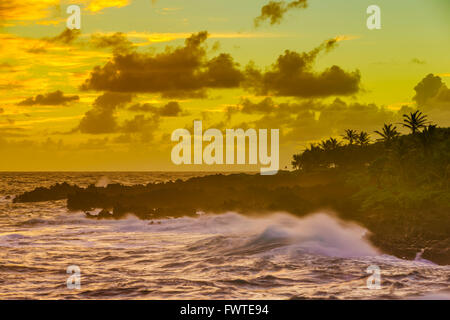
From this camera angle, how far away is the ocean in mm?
20075

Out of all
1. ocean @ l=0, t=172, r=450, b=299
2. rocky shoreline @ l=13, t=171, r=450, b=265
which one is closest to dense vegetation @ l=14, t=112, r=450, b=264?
rocky shoreline @ l=13, t=171, r=450, b=265

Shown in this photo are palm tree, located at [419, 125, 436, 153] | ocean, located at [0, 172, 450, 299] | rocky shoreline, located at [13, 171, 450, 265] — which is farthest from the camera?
palm tree, located at [419, 125, 436, 153]

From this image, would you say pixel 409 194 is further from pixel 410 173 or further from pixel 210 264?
pixel 210 264

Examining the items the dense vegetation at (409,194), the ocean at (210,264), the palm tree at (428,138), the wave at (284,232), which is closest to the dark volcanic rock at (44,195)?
the ocean at (210,264)

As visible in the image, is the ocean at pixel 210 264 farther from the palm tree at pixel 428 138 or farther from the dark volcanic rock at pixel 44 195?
the dark volcanic rock at pixel 44 195

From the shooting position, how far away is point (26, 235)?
1528 inches

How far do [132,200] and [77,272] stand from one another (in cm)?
4191

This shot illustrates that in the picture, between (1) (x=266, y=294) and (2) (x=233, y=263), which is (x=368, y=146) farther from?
(1) (x=266, y=294)

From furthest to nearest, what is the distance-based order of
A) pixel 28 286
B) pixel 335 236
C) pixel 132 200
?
pixel 132 200
pixel 335 236
pixel 28 286

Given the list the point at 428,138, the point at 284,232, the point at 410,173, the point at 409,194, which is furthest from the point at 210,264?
the point at 428,138

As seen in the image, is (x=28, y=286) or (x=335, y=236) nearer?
(x=28, y=286)

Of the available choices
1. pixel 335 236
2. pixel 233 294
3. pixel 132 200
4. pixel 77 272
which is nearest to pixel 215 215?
pixel 132 200

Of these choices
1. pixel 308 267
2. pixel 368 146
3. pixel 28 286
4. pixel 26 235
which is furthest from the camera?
pixel 368 146

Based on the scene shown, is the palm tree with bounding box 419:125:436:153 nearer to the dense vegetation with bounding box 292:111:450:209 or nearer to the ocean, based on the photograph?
the dense vegetation with bounding box 292:111:450:209
